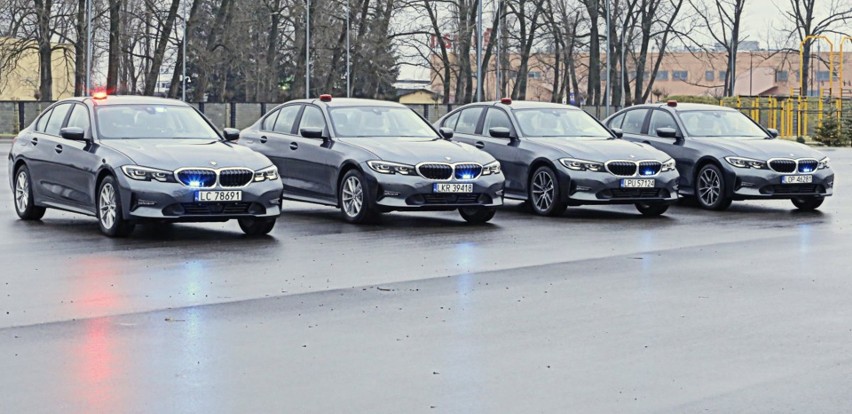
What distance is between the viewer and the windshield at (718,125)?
67.4 feet

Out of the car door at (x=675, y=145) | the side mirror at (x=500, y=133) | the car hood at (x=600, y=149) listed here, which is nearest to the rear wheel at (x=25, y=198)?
the side mirror at (x=500, y=133)

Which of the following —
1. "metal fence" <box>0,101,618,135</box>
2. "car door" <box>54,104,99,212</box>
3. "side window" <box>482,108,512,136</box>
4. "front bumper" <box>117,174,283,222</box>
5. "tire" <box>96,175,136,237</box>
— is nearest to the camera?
"front bumper" <box>117,174,283,222</box>

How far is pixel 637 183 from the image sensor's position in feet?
59.2

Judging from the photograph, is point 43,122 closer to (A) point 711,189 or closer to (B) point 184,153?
(B) point 184,153

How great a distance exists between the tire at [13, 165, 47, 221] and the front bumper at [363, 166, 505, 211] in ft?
12.2

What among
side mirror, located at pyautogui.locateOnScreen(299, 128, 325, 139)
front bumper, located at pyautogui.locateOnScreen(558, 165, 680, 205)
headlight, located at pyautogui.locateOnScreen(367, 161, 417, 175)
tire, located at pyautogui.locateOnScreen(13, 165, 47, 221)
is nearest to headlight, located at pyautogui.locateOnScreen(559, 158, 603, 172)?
front bumper, located at pyautogui.locateOnScreen(558, 165, 680, 205)

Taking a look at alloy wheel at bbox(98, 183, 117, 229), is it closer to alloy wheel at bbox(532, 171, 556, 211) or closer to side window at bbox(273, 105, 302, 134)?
side window at bbox(273, 105, 302, 134)

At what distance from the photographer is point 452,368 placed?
7.54 m

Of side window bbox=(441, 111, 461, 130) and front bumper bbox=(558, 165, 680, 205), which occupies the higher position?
side window bbox=(441, 111, 461, 130)

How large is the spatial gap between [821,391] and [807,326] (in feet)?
7.12

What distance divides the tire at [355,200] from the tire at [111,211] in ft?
9.43

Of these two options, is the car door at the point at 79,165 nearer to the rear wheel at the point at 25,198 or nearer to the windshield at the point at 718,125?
the rear wheel at the point at 25,198

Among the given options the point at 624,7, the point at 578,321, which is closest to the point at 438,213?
the point at 578,321

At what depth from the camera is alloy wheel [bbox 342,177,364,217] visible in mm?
16766
